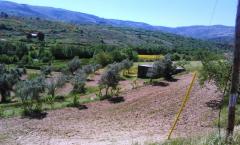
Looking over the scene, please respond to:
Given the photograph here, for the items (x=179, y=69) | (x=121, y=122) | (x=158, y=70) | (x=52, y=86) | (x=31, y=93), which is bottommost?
(x=52, y=86)

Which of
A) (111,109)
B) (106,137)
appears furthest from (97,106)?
(106,137)

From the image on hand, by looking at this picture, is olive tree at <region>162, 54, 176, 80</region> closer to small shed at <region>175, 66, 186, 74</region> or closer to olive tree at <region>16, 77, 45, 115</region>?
small shed at <region>175, 66, 186, 74</region>

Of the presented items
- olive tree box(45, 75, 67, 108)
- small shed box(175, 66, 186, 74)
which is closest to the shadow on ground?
olive tree box(45, 75, 67, 108)

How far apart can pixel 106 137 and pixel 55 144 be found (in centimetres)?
326

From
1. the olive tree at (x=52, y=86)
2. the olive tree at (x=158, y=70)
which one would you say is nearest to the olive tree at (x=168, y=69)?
the olive tree at (x=158, y=70)

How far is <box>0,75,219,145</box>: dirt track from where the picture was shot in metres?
25.7

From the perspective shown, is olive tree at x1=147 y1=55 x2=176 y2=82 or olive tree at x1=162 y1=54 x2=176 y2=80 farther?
olive tree at x1=147 y1=55 x2=176 y2=82

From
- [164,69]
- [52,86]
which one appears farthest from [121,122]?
Result: [164,69]

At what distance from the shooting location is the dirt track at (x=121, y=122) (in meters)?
25.7

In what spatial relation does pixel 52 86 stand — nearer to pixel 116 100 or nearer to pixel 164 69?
pixel 116 100

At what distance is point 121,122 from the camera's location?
1200 inches

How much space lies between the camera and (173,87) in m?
40.3

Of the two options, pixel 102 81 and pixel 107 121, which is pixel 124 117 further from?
pixel 102 81

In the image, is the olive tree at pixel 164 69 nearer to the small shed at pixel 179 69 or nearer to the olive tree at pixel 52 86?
the small shed at pixel 179 69
